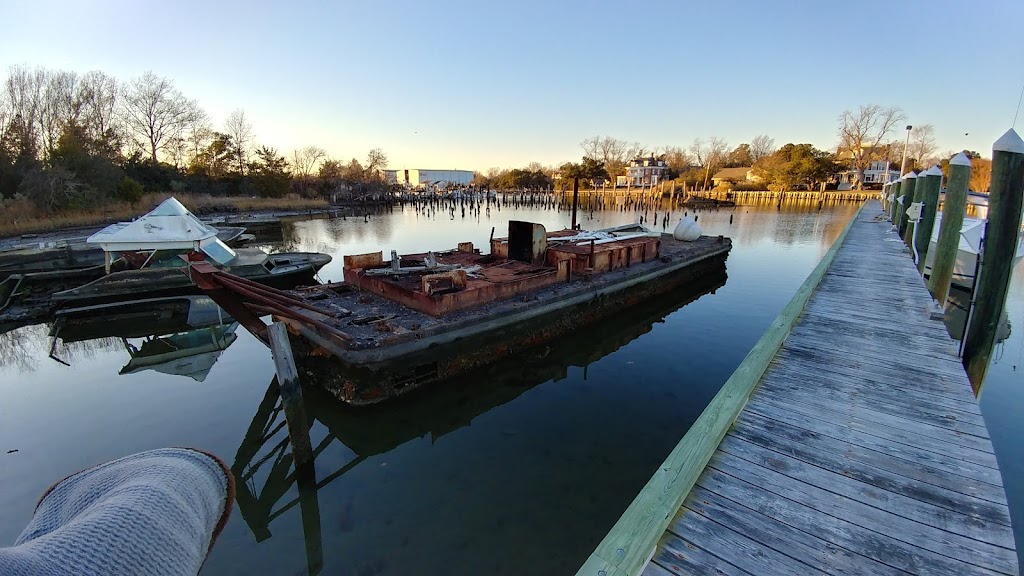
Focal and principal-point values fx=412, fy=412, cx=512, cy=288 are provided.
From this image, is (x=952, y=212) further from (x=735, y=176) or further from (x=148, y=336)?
(x=735, y=176)

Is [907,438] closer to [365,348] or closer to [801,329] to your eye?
[801,329]

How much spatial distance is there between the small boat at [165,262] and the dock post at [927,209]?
744 inches

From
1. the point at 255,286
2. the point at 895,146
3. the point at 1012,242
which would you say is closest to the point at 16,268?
the point at 255,286

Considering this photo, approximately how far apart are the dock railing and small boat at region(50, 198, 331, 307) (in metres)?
14.1

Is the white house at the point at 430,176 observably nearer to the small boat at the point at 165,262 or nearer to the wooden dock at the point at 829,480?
the small boat at the point at 165,262

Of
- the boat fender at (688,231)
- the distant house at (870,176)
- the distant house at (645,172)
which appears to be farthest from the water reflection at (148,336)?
the distant house at (870,176)

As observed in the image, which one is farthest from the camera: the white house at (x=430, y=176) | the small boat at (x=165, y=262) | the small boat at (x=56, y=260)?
the white house at (x=430, y=176)

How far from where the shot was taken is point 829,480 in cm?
324

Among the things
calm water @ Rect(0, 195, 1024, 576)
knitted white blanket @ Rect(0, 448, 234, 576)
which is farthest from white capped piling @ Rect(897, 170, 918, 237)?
knitted white blanket @ Rect(0, 448, 234, 576)

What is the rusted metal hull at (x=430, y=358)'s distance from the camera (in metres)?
7.05

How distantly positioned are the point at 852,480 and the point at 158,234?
18.6 meters

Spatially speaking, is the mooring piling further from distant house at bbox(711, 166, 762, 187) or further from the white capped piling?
distant house at bbox(711, 166, 762, 187)

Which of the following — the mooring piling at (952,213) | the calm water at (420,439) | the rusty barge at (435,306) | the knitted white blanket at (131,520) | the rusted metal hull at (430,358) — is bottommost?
the calm water at (420,439)

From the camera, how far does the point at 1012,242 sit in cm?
552
